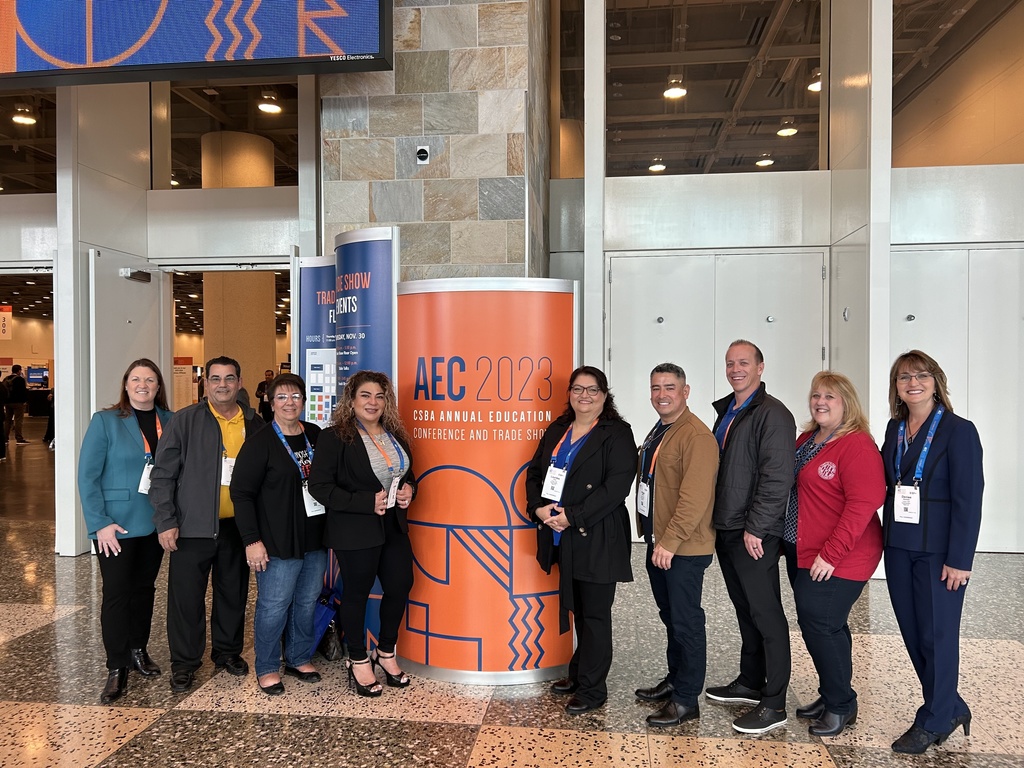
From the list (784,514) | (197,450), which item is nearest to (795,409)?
(784,514)

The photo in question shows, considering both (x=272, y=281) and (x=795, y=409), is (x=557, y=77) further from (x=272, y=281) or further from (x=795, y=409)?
(x=272, y=281)

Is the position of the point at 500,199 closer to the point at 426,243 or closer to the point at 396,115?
the point at 426,243

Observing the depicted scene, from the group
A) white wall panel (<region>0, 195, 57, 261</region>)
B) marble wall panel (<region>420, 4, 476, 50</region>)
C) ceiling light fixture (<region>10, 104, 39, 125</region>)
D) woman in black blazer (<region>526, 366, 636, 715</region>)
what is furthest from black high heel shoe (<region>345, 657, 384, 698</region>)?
ceiling light fixture (<region>10, 104, 39, 125</region>)

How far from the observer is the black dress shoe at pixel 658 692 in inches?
122

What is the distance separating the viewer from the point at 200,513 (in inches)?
125

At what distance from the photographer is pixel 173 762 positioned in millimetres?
2588

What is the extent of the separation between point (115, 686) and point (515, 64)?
4.20m

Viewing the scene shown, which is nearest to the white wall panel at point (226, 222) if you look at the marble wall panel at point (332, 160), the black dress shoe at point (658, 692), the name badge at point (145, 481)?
the marble wall panel at point (332, 160)

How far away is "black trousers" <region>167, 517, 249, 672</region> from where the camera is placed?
127 inches

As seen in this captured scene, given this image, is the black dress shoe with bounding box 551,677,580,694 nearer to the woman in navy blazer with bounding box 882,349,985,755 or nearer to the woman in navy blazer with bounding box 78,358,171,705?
the woman in navy blazer with bounding box 882,349,985,755

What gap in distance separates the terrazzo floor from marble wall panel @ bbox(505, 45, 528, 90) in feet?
11.6

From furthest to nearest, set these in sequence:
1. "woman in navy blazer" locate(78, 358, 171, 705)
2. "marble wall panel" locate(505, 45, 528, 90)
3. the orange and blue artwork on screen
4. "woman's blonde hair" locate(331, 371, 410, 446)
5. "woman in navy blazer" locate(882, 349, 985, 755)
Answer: "marble wall panel" locate(505, 45, 528, 90), the orange and blue artwork on screen, "woman in navy blazer" locate(78, 358, 171, 705), "woman's blonde hair" locate(331, 371, 410, 446), "woman in navy blazer" locate(882, 349, 985, 755)

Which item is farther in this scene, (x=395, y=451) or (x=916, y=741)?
(x=395, y=451)

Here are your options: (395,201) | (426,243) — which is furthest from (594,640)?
(395,201)
